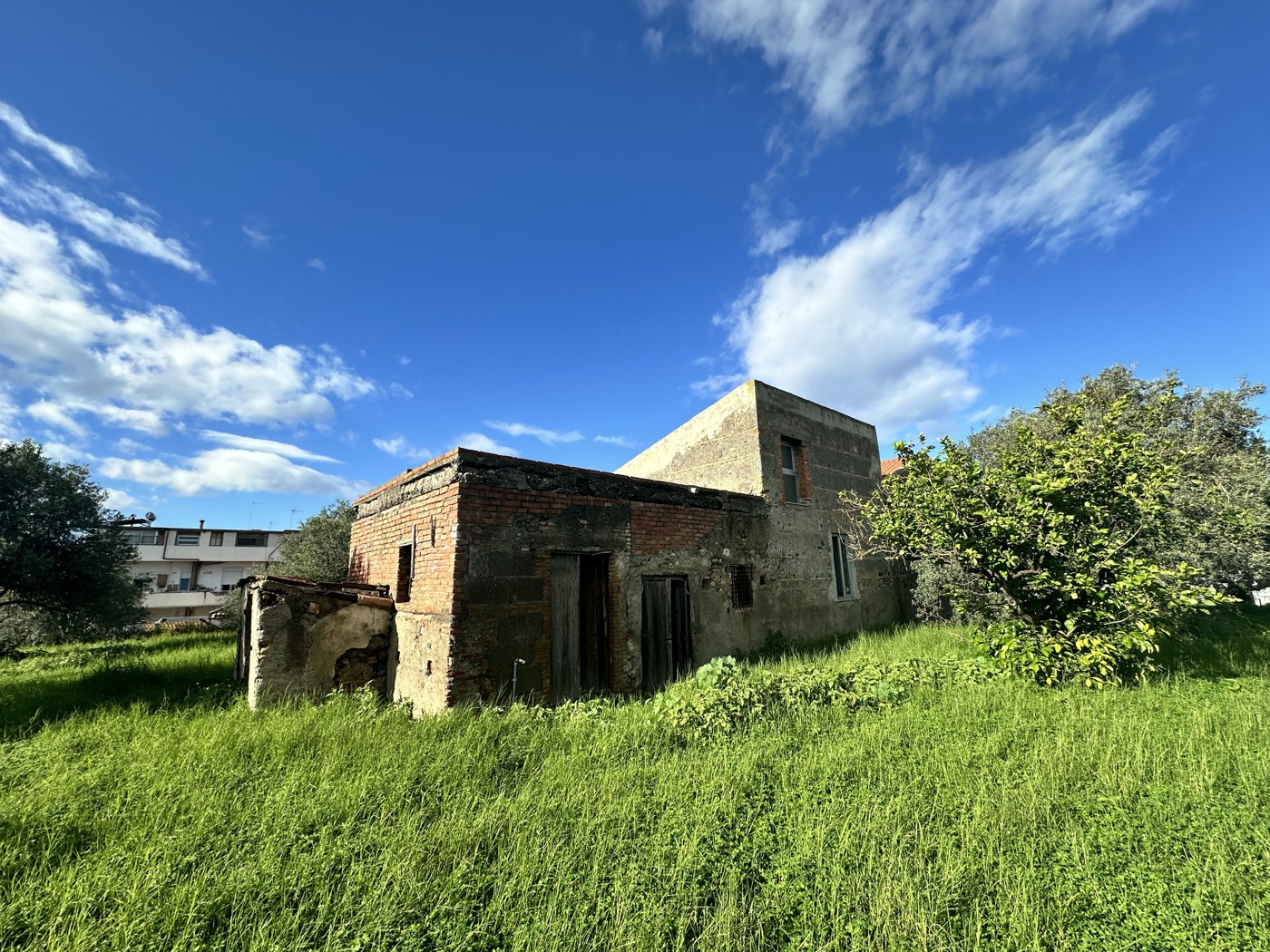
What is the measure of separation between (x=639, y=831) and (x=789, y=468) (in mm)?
→ 9037

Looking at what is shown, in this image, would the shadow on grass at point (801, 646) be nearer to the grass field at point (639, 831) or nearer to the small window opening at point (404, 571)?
the grass field at point (639, 831)

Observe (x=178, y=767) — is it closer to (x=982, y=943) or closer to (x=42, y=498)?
(x=982, y=943)

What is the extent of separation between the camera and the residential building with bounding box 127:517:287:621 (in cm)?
3425

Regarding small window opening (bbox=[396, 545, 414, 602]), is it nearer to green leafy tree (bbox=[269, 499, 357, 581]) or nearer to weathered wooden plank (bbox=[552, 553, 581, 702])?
weathered wooden plank (bbox=[552, 553, 581, 702])

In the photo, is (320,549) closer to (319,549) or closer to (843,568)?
(319,549)

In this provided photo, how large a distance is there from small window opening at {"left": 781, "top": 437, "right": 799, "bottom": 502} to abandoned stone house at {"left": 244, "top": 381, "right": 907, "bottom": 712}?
22 cm

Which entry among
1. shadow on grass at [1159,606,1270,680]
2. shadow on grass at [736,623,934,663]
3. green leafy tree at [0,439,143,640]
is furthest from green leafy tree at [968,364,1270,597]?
green leafy tree at [0,439,143,640]

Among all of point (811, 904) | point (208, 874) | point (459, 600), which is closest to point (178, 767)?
point (208, 874)

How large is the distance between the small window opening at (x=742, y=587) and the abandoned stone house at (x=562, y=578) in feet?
0.11

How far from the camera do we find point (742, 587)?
30.4 ft

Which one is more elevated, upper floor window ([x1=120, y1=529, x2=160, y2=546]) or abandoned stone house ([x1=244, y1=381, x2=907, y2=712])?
upper floor window ([x1=120, y1=529, x2=160, y2=546])

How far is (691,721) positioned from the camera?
5.11 m

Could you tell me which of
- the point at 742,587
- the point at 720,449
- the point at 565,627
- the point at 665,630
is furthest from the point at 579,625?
the point at 720,449

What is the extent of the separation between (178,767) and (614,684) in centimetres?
453
